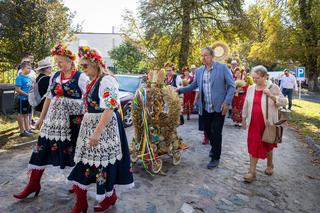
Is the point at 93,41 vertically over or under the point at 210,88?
over

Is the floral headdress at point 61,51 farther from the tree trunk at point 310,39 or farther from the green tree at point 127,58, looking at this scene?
the tree trunk at point 310,39

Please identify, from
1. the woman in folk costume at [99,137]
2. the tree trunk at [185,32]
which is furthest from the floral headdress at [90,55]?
the tree trunk at [185,32]

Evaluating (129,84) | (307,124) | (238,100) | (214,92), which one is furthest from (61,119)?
(307,124)

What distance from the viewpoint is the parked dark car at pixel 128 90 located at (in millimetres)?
10055

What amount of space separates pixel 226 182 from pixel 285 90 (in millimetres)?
12867

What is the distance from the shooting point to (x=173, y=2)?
885 inches

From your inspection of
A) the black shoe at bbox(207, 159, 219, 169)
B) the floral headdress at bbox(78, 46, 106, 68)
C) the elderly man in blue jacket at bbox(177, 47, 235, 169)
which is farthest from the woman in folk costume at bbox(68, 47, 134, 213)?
the black shoe at bbox(207, 159, 219, 169)

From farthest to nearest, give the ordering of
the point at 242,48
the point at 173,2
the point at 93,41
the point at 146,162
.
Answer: the point at 93,41 → the point at 242,48 → the point at 173,2 → the point at 146,162

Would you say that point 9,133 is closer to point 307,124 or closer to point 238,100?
point 238,100

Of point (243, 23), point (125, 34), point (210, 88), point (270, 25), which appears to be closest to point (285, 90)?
point (243, 23)

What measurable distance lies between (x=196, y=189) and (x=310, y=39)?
32.8 metres

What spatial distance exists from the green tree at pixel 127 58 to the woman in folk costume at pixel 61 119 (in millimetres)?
27724

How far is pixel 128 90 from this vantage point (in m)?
10.4

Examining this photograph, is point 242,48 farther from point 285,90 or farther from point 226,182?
point 226,182
